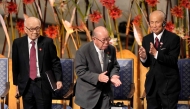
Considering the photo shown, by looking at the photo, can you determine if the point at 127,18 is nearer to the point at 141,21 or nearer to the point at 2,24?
the point at 141,21

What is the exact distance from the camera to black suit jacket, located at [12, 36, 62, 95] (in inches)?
191

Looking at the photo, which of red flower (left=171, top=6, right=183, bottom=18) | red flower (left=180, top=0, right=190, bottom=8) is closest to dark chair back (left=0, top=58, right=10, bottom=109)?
red flower (left=171, top=6, right=183, bottom=18)

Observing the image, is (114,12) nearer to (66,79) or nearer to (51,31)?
(51,31)

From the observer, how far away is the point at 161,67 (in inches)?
188

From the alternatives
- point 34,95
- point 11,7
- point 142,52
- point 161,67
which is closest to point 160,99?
point 161,67

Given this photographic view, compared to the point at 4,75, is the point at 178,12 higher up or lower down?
higher up

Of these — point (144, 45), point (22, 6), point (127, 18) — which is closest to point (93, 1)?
point (127, 18)

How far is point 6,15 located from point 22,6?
260 millimetres

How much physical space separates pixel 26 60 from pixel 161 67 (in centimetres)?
137

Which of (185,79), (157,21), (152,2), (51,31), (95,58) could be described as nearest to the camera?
(95,58)

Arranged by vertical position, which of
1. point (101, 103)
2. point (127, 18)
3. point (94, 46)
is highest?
point (127, 18)

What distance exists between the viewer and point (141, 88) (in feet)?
20.5

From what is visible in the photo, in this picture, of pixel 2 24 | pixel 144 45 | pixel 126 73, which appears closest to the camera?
pixel 144 45

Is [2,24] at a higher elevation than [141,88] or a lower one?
higher
